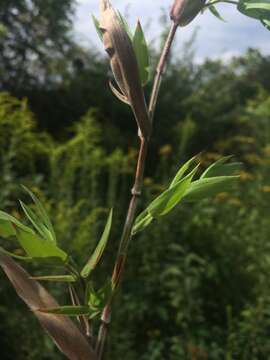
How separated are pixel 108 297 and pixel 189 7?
10.4 inches

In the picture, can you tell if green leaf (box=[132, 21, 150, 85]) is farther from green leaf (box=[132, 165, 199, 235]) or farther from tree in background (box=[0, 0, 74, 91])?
tree in background (box=[0, 0, 74, 91])

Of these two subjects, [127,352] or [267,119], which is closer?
[127,352]

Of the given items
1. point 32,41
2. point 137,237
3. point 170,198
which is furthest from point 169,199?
point 32,41

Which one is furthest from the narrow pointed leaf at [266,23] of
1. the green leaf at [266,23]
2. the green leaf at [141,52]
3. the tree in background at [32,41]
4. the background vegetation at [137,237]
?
the tree in background at [32,41]

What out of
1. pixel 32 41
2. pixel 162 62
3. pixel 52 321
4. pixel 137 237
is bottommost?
pixel 137 237

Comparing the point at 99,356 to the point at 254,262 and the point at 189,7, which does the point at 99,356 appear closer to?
the point at 189,7

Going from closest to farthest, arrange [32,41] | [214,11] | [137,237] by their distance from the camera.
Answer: [214,11] < [137,237] < [32,41]

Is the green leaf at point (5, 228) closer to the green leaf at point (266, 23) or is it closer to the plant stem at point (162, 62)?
the plant stem at point (162, 62)

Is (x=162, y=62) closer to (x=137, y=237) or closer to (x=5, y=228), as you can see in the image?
(x=5, y=228)

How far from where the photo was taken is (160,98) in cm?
454

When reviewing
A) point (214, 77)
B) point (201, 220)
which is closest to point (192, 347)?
point (201, 220)

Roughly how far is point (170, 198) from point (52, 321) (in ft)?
0.49

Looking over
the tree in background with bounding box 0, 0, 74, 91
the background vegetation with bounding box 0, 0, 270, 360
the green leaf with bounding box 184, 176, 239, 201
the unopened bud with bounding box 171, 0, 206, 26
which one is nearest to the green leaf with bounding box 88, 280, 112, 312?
the green leaf with bounding box 184, 176, 239, 201

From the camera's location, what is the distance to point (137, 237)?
2.70m
